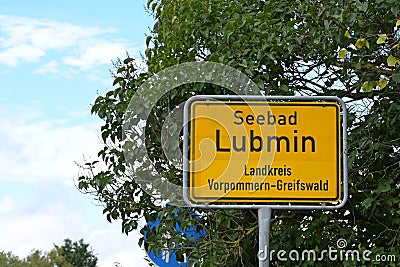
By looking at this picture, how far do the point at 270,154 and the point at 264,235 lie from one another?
40 centimetres

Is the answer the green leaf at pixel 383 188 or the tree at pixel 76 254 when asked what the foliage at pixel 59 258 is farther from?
the green leaf at pixel 383 188

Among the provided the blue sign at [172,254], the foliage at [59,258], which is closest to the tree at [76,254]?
the foliage at [59,258]

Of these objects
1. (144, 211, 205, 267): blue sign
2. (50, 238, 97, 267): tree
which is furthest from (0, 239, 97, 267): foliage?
(144, 211, 205, 267): blue sign

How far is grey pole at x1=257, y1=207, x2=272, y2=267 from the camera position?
12.0ft

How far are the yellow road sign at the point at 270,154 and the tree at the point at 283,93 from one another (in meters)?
0.96

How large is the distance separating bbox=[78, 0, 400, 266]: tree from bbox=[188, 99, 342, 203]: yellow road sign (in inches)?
37.7

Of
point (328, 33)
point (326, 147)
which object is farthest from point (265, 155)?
point (328, 33)

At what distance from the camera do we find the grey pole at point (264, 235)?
364 centimetres

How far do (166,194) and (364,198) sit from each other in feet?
4.55

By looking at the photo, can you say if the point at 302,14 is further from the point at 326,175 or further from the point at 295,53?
the point at 326,175

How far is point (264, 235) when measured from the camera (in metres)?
3.77

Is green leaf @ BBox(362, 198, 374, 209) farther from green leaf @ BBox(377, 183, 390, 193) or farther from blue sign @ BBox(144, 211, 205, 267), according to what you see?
blue sign @ BBox(144, 211, 205, 267)

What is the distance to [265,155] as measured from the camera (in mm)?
3871

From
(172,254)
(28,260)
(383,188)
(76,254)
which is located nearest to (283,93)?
(383,188)
